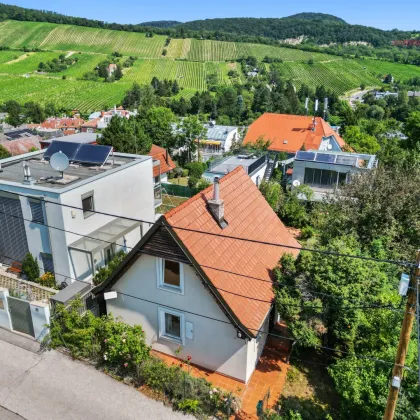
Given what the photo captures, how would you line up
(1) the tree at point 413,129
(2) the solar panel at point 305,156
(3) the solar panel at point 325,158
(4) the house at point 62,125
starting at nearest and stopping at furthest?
(3) the solar panel at point 325,158 < (2) the solar panel at point 305,156 < (1) the tree at point 413,129 < (4) the house at point 62,125

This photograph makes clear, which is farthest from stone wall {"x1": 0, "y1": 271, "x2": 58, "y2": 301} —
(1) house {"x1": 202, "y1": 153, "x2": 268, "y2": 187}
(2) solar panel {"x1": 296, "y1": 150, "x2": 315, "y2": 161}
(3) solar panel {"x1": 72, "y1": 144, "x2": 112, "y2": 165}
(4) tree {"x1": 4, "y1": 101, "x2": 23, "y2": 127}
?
(4) tree {"x1": 4, "y1": 101, "x2": 23, "y2": 127}

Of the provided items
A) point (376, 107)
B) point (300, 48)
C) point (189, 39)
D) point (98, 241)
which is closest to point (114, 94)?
point (376, 107)

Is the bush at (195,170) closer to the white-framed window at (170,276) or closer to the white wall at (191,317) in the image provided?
the white wall at (191,317)

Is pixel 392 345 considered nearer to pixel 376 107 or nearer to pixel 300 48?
pixel 376 107

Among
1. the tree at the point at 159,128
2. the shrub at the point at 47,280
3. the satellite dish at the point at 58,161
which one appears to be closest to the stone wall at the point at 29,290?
the shrub at the point at 47,280

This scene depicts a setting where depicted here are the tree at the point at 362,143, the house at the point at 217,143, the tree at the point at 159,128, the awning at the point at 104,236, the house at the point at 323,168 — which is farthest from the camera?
the house at the point at 217,143

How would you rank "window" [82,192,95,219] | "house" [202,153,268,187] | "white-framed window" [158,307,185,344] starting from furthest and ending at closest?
"house" [202,153,268,187] → "window" [82,192,95,219] → "white-framed window" [158,307,185,344]

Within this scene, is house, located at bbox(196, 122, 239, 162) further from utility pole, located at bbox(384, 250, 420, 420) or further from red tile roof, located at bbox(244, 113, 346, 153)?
utility pole, located at bbox(384, 250, 420, 420)
